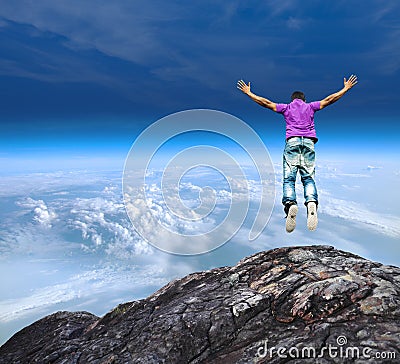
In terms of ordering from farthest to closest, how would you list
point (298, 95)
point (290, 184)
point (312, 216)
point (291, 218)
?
point (298, 95)
point (290, 184)
point (291, 218)
point (312, 216)

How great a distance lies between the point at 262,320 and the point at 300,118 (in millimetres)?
7722

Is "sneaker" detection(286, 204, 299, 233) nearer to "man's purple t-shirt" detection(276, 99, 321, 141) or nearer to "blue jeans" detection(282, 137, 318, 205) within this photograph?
"blue jeans" detection(282, 137, 318, 205)

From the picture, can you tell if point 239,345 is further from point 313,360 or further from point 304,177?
point 304,177

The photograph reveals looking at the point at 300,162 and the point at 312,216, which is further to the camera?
the point at 300,162

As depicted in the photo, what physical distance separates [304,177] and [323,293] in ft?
15.5

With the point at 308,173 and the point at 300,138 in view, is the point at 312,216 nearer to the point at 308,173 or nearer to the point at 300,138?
the point at 308,173

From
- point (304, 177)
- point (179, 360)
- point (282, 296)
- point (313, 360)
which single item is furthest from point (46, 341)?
point (304, 177)

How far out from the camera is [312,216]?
11.1m

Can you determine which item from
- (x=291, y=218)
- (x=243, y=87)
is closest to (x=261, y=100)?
(x=243, y=87)

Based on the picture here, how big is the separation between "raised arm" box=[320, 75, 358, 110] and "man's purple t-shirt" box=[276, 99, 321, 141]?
0.23 meters

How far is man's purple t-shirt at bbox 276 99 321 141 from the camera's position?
12047mm

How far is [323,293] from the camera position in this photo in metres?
8.98

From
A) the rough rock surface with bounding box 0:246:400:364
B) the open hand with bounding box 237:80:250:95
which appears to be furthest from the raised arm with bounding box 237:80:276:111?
the rough rock surface with bounding box 0:246:400:364

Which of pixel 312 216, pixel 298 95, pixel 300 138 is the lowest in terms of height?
pixel 312 216
